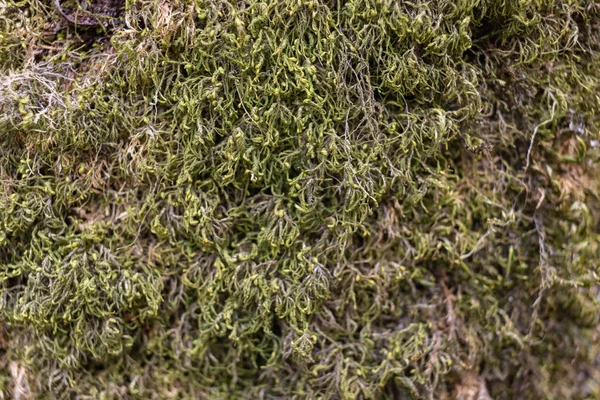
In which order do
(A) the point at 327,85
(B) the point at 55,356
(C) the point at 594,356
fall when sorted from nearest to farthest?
(A) the point at 327,85, (B) the point at 55,356, (C) the point at 594,356

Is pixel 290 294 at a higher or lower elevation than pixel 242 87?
lower

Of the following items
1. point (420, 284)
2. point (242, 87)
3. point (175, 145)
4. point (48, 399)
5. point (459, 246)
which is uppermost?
point (242, 87)

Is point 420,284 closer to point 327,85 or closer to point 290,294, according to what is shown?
point 290,294

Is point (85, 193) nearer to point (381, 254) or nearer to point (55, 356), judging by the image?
point (55, 356)

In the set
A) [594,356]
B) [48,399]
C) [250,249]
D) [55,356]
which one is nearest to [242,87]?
[250,249]

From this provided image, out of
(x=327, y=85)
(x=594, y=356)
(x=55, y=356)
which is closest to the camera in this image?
(x=327, y=85)

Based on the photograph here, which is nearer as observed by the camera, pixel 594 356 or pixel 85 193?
pixel 85 193
